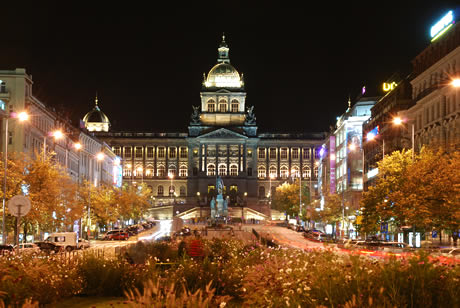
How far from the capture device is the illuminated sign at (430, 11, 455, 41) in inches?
2580

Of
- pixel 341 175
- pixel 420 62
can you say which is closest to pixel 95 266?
pixel 420 62

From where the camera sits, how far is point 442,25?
6775cm

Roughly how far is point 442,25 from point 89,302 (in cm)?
5416

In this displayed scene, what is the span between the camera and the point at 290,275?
15.5 meters

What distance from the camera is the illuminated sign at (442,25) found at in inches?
2580

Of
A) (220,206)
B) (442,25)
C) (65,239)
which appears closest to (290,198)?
(220,206)

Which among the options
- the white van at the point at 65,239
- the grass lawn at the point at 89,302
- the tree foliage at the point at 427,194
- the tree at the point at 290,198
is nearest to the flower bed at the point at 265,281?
the grass lawn at the point at 89,302

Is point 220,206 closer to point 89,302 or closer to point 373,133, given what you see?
point 373,133

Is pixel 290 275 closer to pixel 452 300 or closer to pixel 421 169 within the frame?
pixel 452 300

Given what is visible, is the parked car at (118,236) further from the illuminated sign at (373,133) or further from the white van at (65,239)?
the illuminated sign at (373,133)

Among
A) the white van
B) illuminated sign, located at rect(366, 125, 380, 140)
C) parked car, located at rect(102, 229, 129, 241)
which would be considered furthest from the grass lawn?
illuminated sign, located at rect(366, 125, 380, 140)

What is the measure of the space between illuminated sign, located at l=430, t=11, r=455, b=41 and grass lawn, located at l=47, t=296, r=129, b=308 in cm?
5085

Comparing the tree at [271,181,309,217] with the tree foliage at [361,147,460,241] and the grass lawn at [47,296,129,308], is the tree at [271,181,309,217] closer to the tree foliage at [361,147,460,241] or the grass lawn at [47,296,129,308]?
the tree foliage at [361,147,460,241]

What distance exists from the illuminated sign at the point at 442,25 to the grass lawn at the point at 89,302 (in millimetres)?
50853
